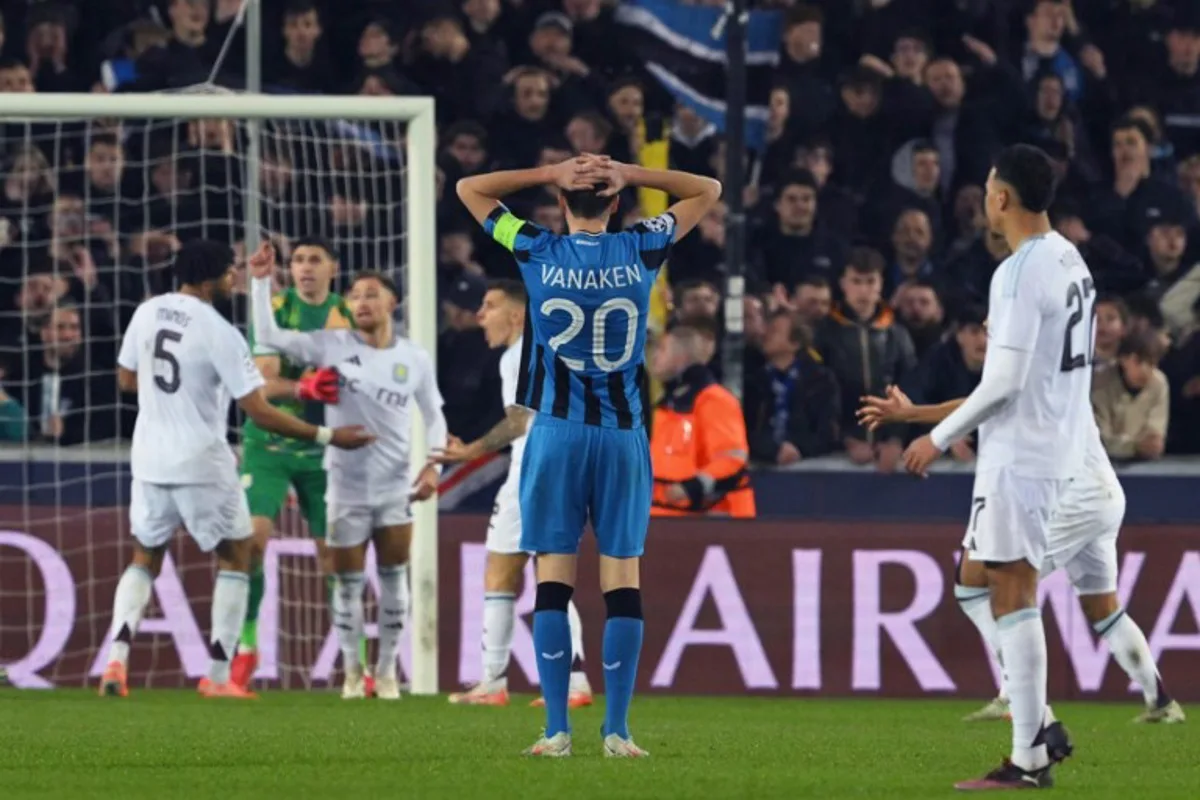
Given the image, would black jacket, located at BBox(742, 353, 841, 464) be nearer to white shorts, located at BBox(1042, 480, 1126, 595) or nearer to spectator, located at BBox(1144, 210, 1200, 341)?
spectator, located at BBox(1144, 210, 1200, 341)

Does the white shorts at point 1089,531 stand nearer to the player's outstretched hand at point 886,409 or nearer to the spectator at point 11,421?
the player's outstretched hand at point 886,409

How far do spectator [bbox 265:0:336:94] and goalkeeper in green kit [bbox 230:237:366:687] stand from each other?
3.47m

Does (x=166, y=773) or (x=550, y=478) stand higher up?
(x=550, y=478)

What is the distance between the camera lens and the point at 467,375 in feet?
51.1

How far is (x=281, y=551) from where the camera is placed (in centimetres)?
1472

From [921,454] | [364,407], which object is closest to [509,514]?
[364,407]

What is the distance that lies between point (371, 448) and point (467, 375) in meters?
2.17

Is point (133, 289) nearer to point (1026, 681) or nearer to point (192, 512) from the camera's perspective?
point (192, 512)

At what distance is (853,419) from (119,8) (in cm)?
572

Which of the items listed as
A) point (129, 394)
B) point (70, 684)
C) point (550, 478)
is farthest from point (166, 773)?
point (129, 394)

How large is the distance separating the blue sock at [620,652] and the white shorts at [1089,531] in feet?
9.28

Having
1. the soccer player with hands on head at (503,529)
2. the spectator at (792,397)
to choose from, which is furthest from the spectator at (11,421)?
the spectator at (792,397)

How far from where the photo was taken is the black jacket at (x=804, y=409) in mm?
15352

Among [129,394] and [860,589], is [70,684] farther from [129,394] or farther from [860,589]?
[860,589]
